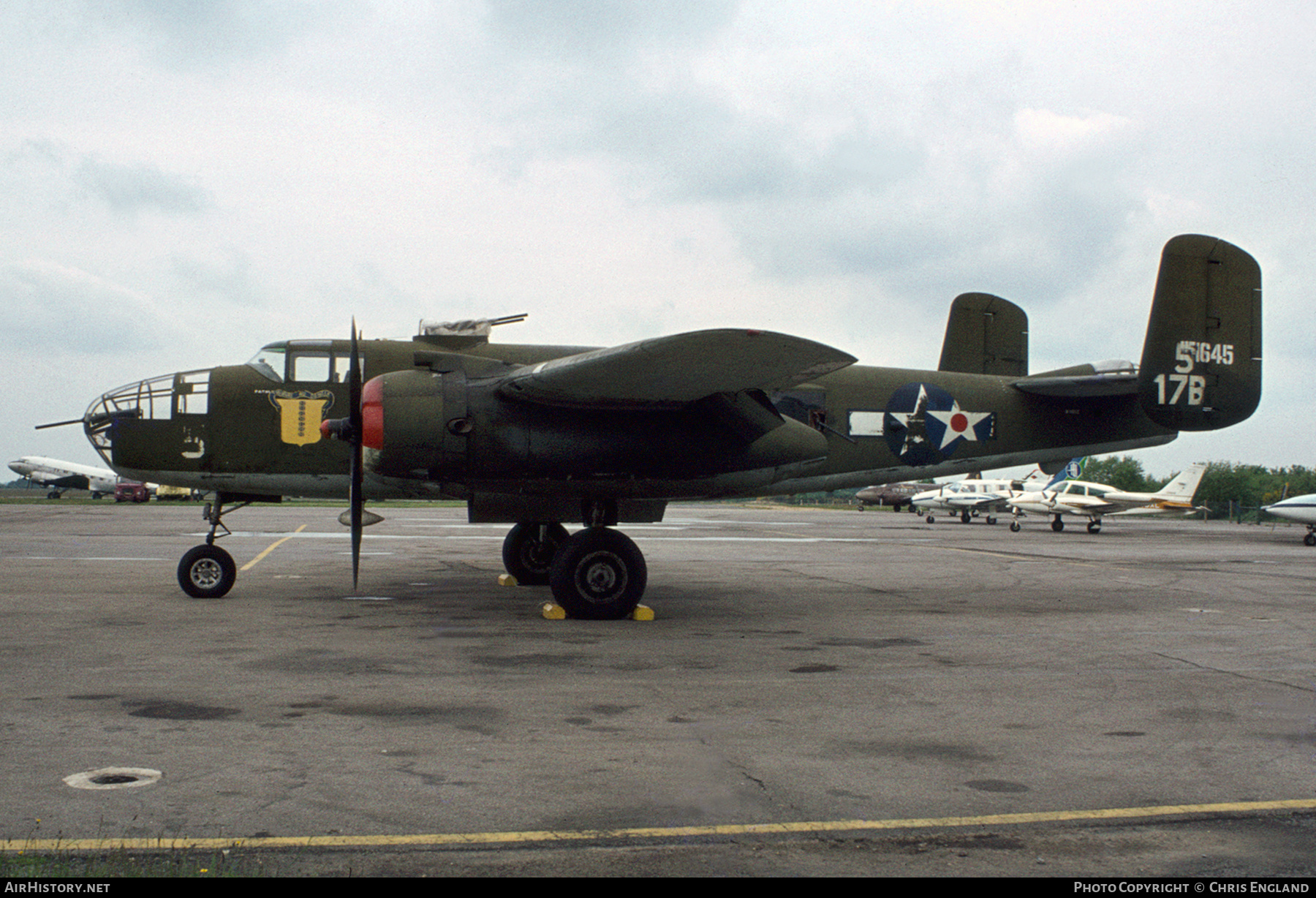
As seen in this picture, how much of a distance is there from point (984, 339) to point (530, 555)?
899cm

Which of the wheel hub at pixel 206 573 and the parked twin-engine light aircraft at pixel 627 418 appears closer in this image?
the parked twin-engine light aircraft at pixel 627 418

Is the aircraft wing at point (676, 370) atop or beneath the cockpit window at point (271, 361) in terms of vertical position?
beneath

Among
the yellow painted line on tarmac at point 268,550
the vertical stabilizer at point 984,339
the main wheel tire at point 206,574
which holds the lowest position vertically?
the yellow painted line on tarmac at point 268,550

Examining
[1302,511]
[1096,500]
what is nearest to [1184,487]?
[1096,500]

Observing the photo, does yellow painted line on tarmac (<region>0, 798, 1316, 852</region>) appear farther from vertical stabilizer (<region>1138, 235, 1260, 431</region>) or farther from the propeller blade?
vertical stabilizer (<region>1138, 235, 1260, 431</region>)

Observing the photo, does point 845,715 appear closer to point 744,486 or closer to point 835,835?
point 835,835

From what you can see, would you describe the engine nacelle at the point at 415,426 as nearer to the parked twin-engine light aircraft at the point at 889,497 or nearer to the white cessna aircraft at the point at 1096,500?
the white cessna aircraft at the point at 1096,500

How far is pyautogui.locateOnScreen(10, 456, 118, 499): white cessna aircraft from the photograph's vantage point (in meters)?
82.4

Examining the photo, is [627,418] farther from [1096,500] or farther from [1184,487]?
[1184,487]

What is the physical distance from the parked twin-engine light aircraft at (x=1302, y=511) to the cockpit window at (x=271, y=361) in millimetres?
35696

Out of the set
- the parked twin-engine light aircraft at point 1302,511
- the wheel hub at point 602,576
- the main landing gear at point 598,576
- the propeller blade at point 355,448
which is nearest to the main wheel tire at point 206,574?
the propeller blade at point 355,448

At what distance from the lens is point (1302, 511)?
3406 centimetres

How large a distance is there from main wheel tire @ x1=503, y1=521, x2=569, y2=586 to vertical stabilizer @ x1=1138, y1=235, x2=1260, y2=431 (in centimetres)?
985

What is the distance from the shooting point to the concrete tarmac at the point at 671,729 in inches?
163
